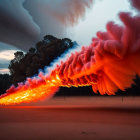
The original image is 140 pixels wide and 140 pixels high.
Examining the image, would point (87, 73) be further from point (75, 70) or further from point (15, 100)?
point (15, 100)

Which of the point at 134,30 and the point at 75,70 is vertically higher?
the point at 134,30

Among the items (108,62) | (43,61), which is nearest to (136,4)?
(108,62)

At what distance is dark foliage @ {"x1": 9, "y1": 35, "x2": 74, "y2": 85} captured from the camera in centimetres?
5438

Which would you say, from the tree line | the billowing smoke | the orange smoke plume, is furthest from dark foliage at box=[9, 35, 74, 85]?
the billowing smoke

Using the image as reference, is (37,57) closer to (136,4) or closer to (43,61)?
(43,61)

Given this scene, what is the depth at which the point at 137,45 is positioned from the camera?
52.3 ft

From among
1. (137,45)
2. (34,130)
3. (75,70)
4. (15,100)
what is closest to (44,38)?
(15,100)

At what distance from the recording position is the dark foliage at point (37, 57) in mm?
54375

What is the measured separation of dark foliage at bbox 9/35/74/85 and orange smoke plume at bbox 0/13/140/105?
29.5 metres

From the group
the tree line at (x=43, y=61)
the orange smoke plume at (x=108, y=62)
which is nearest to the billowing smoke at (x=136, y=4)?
the orange smoke plume at (x=108, y=62)

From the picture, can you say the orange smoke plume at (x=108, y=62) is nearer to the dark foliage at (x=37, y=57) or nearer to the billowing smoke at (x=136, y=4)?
the billowing smoke at (x=136, y=4)

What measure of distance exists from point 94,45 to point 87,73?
2.42m

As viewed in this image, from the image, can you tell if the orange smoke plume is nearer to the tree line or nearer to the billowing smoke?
the billowing smoke

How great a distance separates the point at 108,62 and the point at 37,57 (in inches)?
1564
